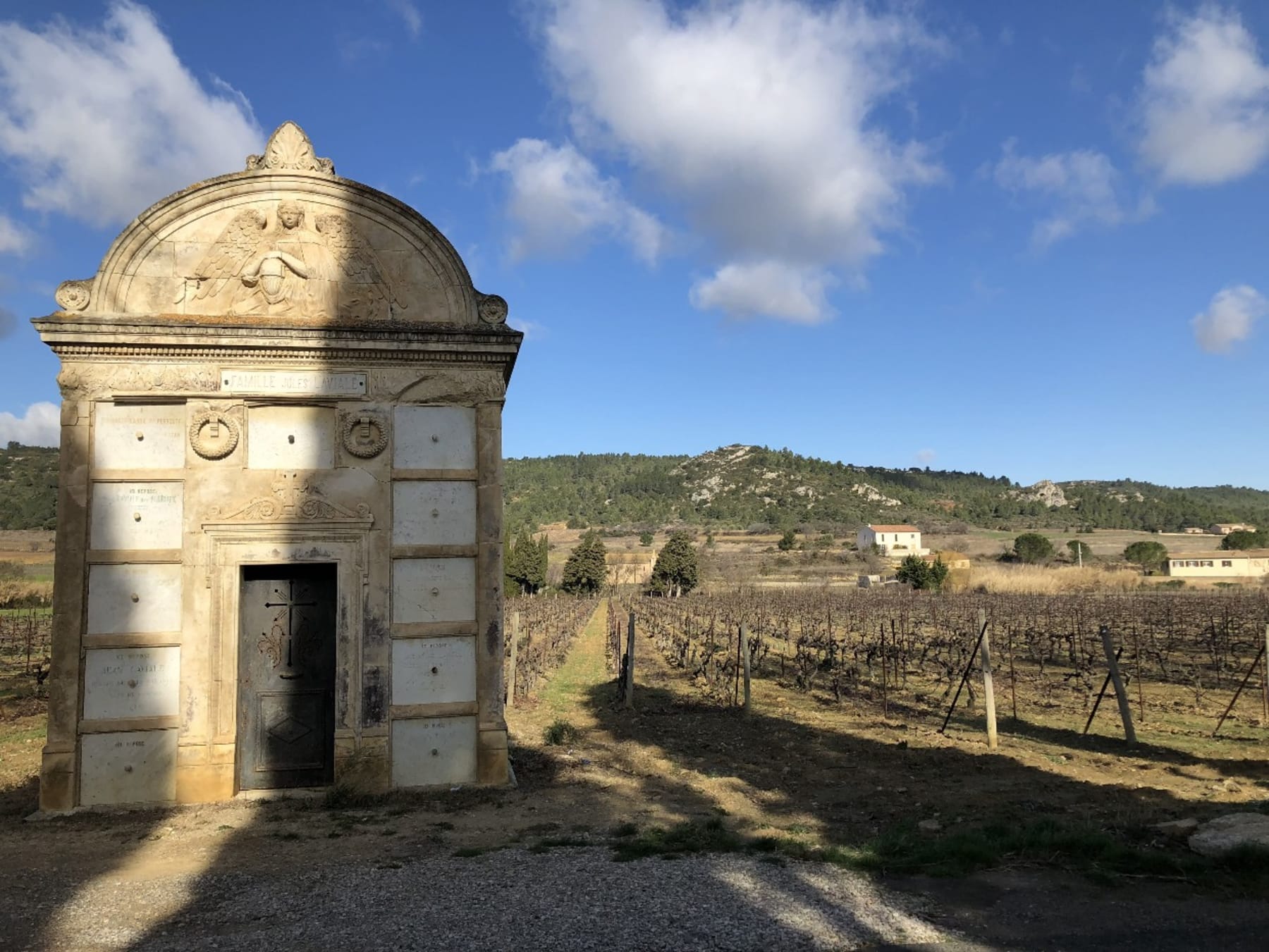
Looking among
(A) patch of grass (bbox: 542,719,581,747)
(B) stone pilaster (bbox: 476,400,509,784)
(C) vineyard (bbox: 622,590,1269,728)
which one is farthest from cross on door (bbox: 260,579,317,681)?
(C) vineyard (bbox: 622,590,1269,728)

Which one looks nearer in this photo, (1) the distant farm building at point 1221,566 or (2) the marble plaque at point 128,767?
(2) the marble plaque at point 128,767

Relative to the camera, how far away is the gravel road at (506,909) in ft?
17.2

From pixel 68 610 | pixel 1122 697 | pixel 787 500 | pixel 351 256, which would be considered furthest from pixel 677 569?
pixel 787 500

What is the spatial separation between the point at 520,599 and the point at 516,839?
4511cm

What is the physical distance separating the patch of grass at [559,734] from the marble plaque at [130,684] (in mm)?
5547

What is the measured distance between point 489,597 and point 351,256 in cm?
453

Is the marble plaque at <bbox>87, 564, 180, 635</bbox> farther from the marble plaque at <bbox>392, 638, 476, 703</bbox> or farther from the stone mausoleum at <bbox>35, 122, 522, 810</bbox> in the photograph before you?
the marble plaque at <bbox>392, 638, 476, 703</bbox>

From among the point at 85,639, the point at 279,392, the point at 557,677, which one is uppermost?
the point at 279,392

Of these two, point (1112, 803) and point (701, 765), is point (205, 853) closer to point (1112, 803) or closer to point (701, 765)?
point (701, 765)

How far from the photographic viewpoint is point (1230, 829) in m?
6.63

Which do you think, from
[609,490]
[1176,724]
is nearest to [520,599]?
[1176,724]

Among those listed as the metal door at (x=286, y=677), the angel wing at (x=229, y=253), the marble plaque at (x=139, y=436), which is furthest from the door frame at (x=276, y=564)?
the angel wing at (x=229, y=253)

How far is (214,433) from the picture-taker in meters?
9.59

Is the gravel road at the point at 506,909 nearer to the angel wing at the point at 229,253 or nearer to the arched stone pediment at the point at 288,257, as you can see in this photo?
the arched stone pediment at the point at 288,257
